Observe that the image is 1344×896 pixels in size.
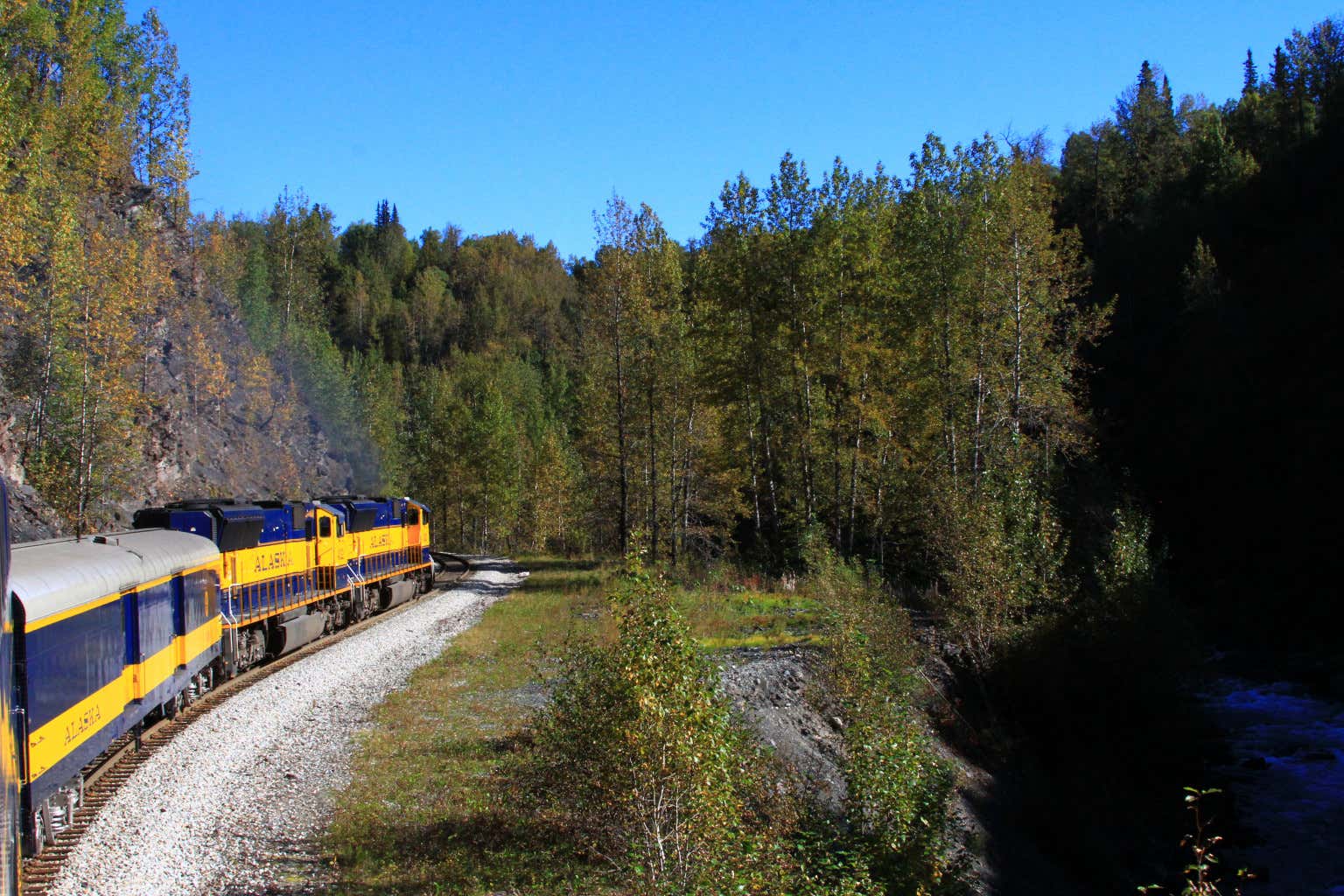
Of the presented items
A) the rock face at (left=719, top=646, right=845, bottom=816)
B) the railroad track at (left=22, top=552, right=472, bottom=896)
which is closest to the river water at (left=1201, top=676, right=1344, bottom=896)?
the rock face at (left=719, top=646, right=845, bottom=816)

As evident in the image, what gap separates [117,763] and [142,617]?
2.12 m

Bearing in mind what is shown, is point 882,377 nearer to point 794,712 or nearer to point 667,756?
point 794,712

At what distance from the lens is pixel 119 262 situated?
109 feet

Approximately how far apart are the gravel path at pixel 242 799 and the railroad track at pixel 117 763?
0.14 metres

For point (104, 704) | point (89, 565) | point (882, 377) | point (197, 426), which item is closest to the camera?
point (89, 565)

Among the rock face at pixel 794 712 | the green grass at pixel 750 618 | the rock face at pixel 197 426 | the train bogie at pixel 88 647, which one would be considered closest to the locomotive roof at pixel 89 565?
the train bogie at pixel 88 647

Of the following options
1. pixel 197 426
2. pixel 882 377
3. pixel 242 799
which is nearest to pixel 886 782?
pixel 242 799

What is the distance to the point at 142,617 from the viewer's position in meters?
13.1

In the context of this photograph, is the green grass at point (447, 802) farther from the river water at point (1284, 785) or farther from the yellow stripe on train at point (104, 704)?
the river water at point (1284, 785)

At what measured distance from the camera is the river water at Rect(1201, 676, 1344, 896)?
61.9ft

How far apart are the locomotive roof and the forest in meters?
6.33

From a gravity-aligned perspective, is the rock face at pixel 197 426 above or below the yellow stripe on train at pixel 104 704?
above

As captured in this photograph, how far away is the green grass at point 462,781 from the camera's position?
10055 millimetres

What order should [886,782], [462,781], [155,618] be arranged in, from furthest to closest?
[155,618] < [462,781] < [886,782]
